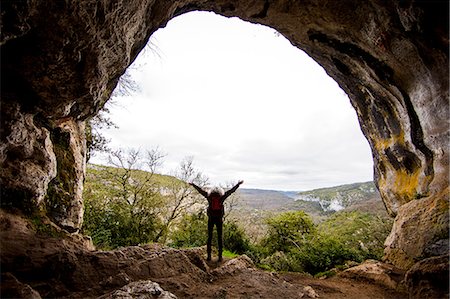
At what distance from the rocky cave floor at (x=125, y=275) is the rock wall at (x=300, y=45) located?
100cm

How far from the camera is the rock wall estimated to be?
4676 millimetres

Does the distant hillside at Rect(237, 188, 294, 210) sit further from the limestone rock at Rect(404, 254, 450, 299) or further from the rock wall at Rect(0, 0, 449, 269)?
the limestone rock at Rect(404, 254, 450, 299)

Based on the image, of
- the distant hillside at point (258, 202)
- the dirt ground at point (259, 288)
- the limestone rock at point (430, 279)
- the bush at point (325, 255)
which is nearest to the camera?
the limestone rock at point (430, 279)

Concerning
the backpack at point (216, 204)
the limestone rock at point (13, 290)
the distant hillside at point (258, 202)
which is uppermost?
the backpack at point (216, 204)

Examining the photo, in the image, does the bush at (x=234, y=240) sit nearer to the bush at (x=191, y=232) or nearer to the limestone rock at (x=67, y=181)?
the bush at (x=191, y=232)

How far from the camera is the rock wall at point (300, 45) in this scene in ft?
15.3

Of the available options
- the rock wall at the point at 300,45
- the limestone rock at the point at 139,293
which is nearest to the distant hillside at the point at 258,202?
the rock wall at the point at 300,45

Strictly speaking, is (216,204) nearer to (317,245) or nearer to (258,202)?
(317,245)

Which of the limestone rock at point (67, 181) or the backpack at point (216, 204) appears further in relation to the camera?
the backpack at point (216, 204)

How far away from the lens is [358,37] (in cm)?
732

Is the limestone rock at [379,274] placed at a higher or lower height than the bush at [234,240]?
higher

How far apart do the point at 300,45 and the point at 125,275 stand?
9552 millimetres

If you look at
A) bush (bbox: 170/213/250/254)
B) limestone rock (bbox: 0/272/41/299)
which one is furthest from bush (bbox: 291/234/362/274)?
limestone rock (bbox: 0/272/41/299)

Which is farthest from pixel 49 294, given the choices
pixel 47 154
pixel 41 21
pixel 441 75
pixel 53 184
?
pixel 441 75
